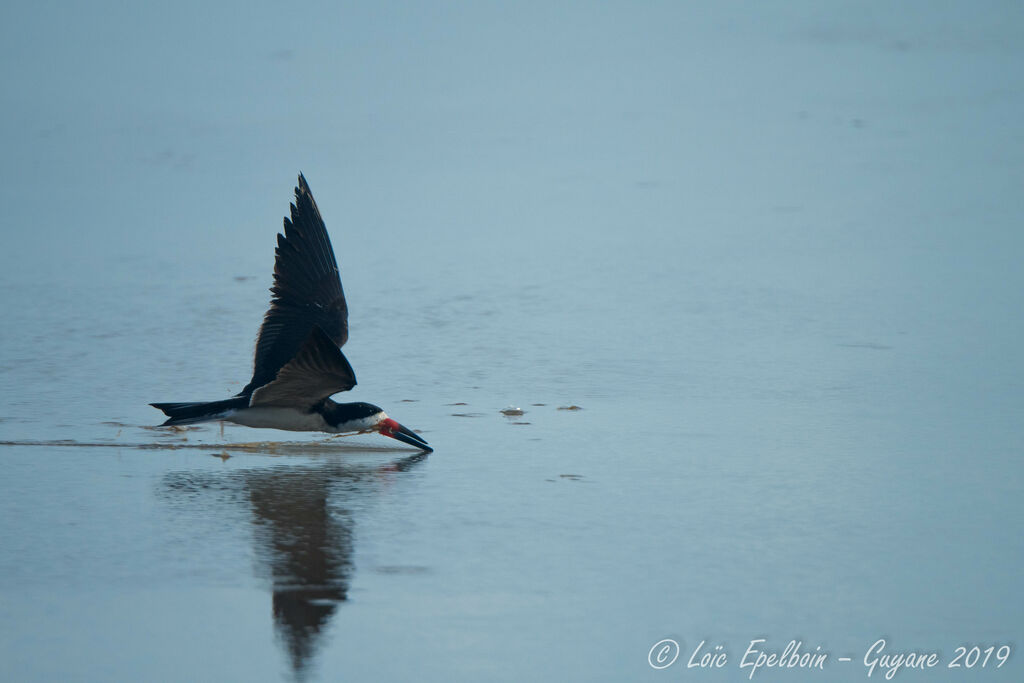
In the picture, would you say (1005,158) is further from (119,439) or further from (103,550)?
(103,550)

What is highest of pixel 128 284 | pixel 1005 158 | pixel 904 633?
pixel 1005 158

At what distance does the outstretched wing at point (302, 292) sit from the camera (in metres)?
6.32

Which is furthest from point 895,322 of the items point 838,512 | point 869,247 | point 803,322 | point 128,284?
point 128,284

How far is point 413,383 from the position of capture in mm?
6824

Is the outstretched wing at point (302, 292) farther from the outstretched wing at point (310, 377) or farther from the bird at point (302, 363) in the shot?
the outstretched wing at point (310, 377)

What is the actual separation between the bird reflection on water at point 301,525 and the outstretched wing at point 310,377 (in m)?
0.31

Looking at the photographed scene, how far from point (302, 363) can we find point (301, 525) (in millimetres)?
985

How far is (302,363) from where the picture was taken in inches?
211

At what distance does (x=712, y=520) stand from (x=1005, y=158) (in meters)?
6.80

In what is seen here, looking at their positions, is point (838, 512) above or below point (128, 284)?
below

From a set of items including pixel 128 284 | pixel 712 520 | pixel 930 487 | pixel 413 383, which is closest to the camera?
pixel 712 520

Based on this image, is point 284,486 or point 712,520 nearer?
point 712,520

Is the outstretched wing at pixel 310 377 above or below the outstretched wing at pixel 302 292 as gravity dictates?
below

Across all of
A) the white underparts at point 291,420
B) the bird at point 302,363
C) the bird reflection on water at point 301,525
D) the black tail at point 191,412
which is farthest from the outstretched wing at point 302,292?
the bird reflection on water at point 301,525
